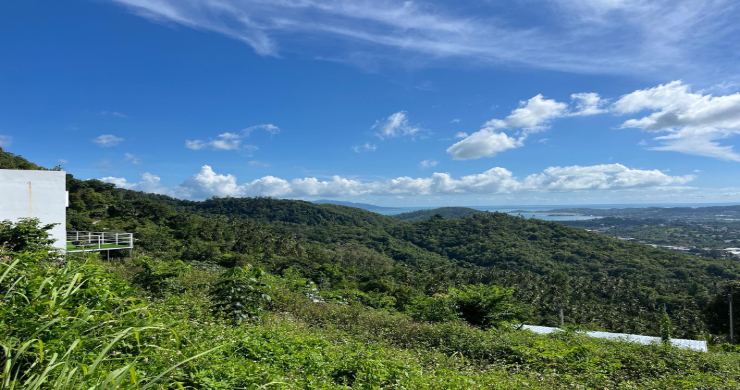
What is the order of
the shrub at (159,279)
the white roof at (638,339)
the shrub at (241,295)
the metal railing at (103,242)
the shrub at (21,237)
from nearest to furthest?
the shrub at (241,295)
the shrub at (159,279)
the shrub at (21,237)
the white roof at (638,339)
the metal railing at (103,242)

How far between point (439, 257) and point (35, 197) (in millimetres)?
78267

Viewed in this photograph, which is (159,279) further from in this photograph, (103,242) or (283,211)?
(283,211)

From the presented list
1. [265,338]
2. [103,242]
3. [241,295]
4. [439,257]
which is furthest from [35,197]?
[439,257]

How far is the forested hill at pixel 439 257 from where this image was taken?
31.6 meters

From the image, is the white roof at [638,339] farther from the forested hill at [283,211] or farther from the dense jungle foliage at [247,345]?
the forested hill at [283,211]

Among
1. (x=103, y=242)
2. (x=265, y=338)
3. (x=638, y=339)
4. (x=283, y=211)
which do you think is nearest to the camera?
(x=265, y=338)

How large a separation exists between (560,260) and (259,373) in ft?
293

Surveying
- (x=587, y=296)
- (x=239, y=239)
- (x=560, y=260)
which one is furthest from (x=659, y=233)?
(x=239, y=239)

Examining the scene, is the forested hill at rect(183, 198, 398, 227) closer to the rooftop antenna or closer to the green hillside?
the rooftop antenna

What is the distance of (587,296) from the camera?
50.4 meters

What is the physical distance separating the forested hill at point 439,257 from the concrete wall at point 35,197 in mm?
9829

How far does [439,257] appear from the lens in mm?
83625

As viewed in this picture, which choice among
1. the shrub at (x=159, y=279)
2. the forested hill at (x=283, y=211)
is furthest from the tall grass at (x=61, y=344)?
the forested hill at (x=283, y=211)

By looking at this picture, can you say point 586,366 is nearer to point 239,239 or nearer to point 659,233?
point 239,239
